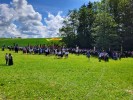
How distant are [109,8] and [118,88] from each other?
10020cm

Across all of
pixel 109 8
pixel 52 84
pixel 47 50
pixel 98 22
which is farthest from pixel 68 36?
pixel 52 84

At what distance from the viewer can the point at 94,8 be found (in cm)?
14912

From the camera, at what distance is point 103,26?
364 ft

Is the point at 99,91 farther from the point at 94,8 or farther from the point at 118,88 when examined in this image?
the point at 94,8

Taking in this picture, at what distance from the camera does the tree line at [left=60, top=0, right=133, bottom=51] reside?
11081 cm

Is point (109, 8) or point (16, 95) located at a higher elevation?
point (109, 8)

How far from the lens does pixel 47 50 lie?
86.5 metres

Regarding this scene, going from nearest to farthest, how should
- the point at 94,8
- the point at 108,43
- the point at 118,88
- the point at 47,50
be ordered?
the point at 118,88 < the point at 47,50 < the point at 108,43 < the point at 94,8

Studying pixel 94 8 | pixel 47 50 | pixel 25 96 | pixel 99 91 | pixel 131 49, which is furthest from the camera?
pixel 94 8

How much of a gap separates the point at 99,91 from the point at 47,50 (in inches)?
2310

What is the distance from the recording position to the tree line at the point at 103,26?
110812 mm

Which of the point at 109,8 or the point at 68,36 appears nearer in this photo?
the point at 109,8

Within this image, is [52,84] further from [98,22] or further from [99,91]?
[98,22]

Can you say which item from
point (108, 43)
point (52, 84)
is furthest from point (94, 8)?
point (52, 84)
